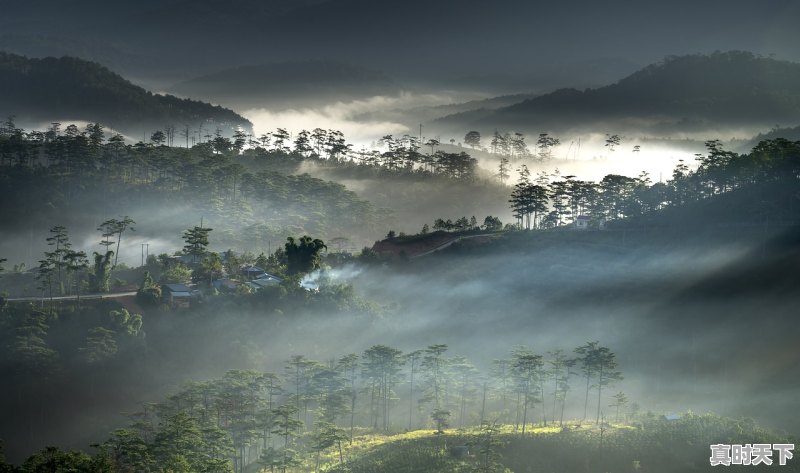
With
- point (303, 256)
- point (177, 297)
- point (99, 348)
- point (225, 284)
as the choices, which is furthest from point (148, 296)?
point (303, 256)

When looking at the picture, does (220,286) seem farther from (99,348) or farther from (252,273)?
(99,348)

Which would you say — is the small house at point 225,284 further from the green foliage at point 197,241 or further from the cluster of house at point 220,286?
the green foliage at point 197,241

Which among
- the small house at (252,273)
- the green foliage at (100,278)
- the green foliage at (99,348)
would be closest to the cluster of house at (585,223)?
the small house at (252,273)

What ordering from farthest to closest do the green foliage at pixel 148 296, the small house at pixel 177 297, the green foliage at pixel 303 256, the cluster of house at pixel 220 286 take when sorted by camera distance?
the green foliage at pixel 303 256, the cluster of house at pixel 220 286, the small house at pixel 177 297, the green foliage at pixel 148 296

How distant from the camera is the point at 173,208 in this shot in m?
141

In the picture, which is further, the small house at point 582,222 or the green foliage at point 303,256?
the small house at point 582,222

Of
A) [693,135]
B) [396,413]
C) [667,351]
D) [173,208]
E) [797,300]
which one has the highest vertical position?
[693,135]

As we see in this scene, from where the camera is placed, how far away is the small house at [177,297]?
3600 inches

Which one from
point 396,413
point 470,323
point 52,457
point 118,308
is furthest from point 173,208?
point 52,457

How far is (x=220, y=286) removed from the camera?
317 ft

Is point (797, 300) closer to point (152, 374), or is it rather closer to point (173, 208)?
point (152, 374)

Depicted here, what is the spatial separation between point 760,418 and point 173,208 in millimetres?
97779

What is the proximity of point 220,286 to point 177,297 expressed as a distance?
19.6 feet

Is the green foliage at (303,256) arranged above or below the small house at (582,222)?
below
